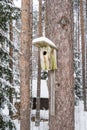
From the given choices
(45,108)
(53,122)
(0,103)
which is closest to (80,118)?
(45,108)

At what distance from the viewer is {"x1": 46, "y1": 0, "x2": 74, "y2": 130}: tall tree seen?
4.62 meters

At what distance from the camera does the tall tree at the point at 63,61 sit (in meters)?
4.62

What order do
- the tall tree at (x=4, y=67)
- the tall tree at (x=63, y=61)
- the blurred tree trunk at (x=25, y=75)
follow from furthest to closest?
the blurred tree trunk at (x=25, y=75) < the tall tree at (x=4, y=67) < the tall tree at (x=63, y=61)

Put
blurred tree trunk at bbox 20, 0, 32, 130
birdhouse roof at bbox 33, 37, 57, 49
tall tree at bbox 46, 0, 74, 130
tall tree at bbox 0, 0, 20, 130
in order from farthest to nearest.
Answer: blurred tree trunk at bbox 20, 0, 32, 130 < tall tree at bbox 0, 0, 20, 130 < tall tree at bbox 46, 0, 74, 130 < birdhouse roof at bbox 33, 37, 57, 49

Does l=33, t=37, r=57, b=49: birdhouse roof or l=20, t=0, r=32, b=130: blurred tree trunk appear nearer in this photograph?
l=33, t=37, r=57, b=49: birdhouse roof

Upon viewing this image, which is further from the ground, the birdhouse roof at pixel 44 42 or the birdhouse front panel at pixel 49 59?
the birdhouse roof at pixel 44 42

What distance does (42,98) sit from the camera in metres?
23.8

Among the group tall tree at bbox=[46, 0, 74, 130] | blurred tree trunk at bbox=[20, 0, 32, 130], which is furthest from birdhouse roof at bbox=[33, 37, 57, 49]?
blurred tree trunk at bbox=[20, 0, 32, 130]

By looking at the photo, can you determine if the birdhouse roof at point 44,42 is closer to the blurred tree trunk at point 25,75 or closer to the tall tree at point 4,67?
the tall tree at point 4,67

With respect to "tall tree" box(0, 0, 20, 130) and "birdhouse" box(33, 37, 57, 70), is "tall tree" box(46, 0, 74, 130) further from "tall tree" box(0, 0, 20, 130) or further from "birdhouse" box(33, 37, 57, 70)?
"tall tree" box(0, 0, 20, 130)

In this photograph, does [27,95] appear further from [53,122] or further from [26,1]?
[53,122]

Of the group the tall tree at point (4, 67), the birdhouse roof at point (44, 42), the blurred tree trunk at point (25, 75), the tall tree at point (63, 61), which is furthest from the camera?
the blurred tree trunk at point (25, 75)

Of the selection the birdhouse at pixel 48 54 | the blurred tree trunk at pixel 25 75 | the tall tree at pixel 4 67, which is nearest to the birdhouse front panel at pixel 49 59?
the birdhouse at pixel 48 54

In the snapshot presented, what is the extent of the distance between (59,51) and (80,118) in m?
16.1
